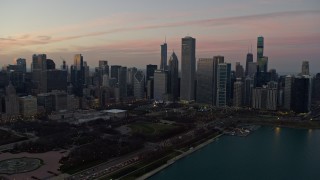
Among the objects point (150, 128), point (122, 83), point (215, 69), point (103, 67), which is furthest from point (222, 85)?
point (103, 67)

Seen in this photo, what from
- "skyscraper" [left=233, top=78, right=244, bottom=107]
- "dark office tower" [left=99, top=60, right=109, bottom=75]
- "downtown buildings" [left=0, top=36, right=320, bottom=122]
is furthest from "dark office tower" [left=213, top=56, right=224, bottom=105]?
"dark office tower" [left=99, top=60, right=109, bottom=75]

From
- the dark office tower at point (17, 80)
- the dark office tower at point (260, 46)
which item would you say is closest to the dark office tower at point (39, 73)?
the dark office tower at point (17, 80)

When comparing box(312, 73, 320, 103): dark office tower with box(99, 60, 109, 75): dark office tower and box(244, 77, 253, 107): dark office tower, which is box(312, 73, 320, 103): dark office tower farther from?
box(99, 60, 109, 75): dark office tower

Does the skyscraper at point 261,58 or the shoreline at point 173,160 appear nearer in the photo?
the shoreline at point 173,160

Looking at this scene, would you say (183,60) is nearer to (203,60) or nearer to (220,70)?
(203,60)

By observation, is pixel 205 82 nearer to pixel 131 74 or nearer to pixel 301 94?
pixel 301 94

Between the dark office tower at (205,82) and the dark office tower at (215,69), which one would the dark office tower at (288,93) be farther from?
the dark office tower at (205,82)

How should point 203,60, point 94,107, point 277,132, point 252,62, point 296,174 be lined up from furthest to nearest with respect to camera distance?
point 252,62, point 203,60, point 94,107, point 277,132, point 296,174

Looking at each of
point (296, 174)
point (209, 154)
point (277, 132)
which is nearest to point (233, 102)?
point (277, 132)
